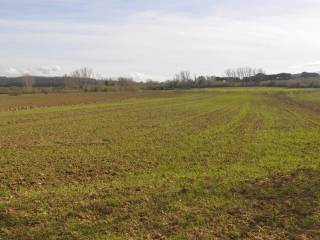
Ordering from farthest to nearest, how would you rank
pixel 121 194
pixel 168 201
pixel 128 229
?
pixel 121 194 → pixel 168 201 → pixel 128 229

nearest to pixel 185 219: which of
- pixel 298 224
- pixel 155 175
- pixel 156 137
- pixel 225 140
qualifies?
pixel 298 224

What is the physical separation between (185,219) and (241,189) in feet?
8.35

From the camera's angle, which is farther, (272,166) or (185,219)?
(272,166)

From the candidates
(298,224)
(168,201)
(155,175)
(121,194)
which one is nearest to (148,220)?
(168,201)

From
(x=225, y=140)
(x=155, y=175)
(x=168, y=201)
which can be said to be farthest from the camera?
(x=225, y=140)

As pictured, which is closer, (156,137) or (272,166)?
(272,166)

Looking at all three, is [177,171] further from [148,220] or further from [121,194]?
[148,220]

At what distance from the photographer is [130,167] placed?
43.2 feet

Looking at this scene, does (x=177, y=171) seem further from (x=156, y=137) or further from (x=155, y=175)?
(x=156, y=137)

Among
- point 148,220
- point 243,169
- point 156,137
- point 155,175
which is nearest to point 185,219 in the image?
point 148,220

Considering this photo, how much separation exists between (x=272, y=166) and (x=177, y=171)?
114 inches

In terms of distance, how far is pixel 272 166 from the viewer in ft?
42.5

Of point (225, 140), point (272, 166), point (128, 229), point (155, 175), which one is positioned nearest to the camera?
point (128, 229)

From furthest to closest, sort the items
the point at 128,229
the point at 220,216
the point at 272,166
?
1. the point at 272,166
2. the point at 220,216
3. the point at 128,229
